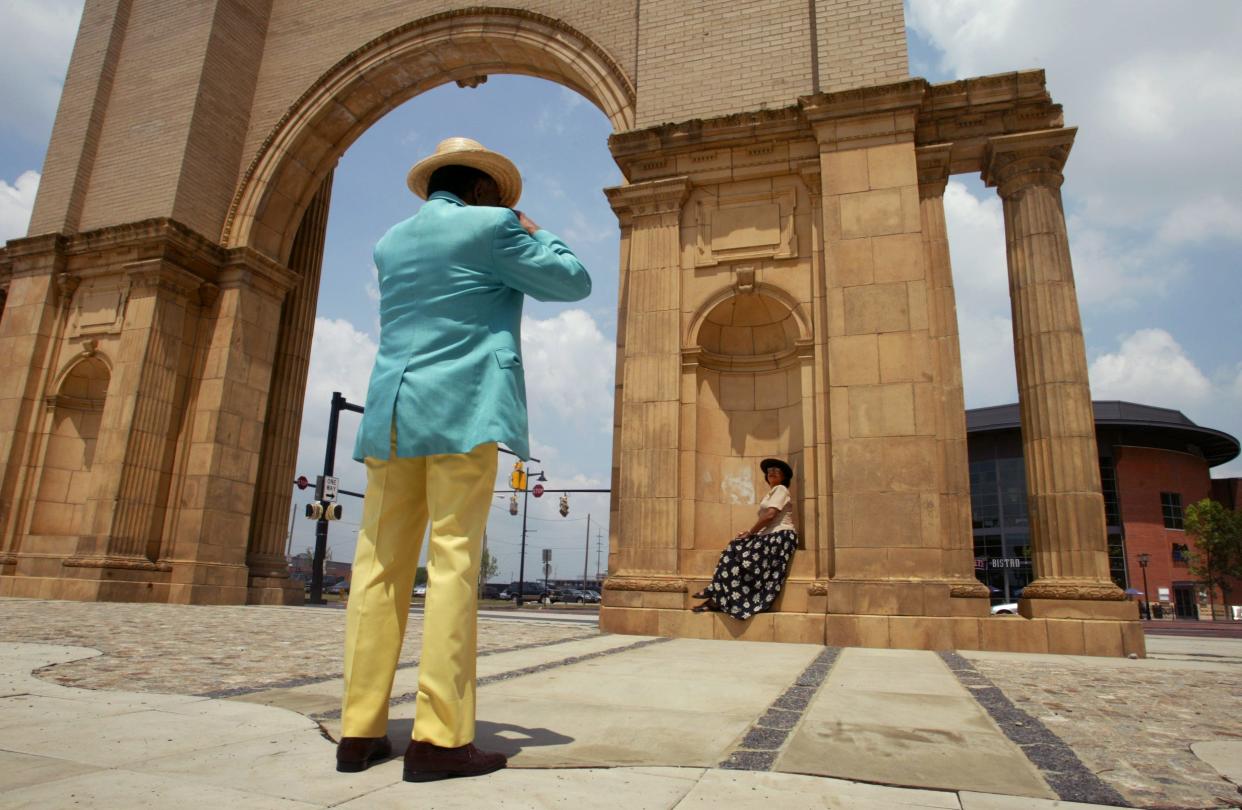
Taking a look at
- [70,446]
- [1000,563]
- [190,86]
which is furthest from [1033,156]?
[1000,563]

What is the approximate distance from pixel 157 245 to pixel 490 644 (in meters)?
12.1

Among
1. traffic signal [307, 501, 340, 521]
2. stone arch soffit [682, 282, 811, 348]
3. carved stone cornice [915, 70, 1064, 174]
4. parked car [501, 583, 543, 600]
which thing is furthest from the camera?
parked car [501, 583, 543, 600]

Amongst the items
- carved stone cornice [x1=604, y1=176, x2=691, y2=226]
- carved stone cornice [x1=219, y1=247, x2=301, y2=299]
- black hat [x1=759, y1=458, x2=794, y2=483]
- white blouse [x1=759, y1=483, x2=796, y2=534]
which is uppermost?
carved stone cornice [x1=219, y1=247, x2=301, y2=299]

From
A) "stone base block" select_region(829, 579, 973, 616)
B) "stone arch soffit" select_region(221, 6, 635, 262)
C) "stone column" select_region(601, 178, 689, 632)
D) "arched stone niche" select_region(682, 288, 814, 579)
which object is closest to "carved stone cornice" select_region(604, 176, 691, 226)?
"stone column" select_region(601, 178, 689, 632)

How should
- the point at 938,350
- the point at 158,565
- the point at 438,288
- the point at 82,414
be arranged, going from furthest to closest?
1. the point at 82,414
2. the point at 158,565
3. the point at 938,350
4. the point at 438,288

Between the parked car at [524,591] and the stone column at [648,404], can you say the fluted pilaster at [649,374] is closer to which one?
the stone column at [648,404]

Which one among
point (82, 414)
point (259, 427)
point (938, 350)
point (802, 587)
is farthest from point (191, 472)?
point (938, 350)

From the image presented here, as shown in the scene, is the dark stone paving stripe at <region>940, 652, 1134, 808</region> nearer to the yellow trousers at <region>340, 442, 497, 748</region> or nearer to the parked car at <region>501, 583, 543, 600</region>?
the yellow trousers at <region>340, 442, 497, 748</region>

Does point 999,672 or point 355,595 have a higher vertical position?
point 355,595

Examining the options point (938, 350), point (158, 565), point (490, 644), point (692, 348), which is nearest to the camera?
point (490, 644)

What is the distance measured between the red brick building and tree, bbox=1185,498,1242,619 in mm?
2247

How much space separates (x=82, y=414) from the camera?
14.8m

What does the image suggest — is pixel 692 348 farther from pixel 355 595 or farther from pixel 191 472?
pixel 191 472

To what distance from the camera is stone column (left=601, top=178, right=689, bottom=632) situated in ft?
29.3
